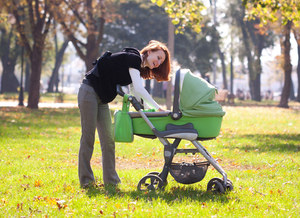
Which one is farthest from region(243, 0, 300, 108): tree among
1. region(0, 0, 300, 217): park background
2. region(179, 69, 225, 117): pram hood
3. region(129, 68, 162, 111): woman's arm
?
region(129, 68, 162, 111): woman's arm

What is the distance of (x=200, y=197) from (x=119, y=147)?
17.5 feet

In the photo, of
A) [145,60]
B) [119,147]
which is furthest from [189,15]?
[145,60]

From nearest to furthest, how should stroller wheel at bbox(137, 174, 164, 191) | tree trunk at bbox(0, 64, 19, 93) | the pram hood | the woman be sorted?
the pram hood, the woman, stroller wheel at bbox(137, 174, 164, 191), tree trunk at bbox(0, 64, 19, 93)

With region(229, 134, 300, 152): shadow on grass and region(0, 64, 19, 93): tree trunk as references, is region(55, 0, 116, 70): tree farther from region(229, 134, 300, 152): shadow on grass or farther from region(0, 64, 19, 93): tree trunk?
region(0, 64, 19, 93): tree trunk

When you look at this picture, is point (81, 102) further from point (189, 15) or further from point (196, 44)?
point (196, 44)

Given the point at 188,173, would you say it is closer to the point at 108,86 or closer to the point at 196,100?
the point at 196,100

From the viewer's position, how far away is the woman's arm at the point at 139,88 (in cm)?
562

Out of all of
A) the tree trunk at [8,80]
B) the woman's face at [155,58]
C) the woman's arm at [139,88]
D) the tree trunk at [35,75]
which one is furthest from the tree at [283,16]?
the tree trunk at [8,80]

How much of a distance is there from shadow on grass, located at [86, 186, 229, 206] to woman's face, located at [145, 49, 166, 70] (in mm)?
1451

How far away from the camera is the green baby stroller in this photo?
562cm

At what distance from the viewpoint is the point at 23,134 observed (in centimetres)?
1273

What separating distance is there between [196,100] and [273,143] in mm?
6291

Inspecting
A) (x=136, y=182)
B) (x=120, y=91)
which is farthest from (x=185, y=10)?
(x=120, y=91)

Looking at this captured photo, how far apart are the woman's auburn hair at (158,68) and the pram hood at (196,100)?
12.5 inches
